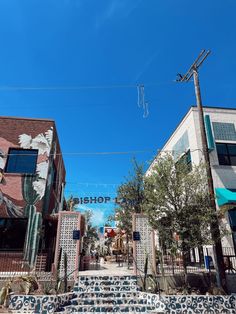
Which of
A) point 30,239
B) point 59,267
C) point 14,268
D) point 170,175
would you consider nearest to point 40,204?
point 30,239

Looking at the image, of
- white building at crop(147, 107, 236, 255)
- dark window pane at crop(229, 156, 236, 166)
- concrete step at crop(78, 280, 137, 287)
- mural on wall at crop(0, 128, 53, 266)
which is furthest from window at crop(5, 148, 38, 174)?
dark window pane at crop(229, 156, 236, 166)

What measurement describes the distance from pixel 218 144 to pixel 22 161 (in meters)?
14.0

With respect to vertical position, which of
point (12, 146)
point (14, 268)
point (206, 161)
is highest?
point (12, 146)

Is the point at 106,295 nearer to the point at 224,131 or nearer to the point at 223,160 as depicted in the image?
the point at 223,160

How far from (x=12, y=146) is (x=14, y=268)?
294 inches

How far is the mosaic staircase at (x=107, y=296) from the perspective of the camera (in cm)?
848

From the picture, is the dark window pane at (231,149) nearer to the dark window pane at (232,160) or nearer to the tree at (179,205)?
the dark window pane at (232,160)

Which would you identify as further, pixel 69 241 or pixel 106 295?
pixel 69 241

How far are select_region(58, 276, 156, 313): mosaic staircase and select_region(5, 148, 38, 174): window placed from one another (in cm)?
814

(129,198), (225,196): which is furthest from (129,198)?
(225,196)

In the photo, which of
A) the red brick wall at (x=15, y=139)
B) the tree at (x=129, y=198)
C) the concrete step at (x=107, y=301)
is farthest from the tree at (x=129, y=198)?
the concrete step at (x=107, y=301)

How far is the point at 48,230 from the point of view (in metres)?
16.3

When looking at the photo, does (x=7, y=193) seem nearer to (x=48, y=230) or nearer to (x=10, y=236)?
(x=10, y=236)

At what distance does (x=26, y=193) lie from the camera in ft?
49.0
